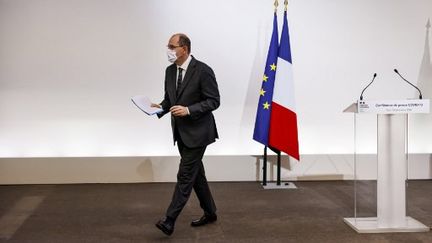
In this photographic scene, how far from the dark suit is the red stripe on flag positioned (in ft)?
5.83

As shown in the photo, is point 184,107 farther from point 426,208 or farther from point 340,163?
point 340,163

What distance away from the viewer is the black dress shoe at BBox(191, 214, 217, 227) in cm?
375

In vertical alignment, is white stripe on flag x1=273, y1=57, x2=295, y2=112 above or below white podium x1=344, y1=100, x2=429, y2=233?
above

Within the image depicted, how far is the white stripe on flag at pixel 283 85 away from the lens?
5.16m

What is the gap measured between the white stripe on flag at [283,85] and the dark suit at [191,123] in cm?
182

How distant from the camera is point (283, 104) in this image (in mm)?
5176

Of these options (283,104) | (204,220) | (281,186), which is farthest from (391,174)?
(281,186)

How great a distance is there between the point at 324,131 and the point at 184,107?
2.98 metres

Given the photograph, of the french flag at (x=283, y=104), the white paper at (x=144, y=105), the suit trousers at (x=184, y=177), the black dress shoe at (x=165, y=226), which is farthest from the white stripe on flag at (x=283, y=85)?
the black dress shoe at (x=165, y=226)

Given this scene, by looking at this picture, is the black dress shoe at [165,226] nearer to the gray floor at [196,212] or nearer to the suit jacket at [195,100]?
the gray floor at [196,212]

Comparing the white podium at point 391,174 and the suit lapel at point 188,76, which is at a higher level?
the suit lapel at point 188,76

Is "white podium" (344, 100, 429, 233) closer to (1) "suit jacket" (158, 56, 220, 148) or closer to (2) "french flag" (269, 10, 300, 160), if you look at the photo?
(1) "suit jacket" (158, 56, 220, 148)

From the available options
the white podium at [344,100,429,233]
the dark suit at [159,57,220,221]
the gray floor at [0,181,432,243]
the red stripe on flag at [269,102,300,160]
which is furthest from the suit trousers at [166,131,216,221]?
the red stripe on flag at [269,102,300,160]

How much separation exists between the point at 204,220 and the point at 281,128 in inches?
68.9
